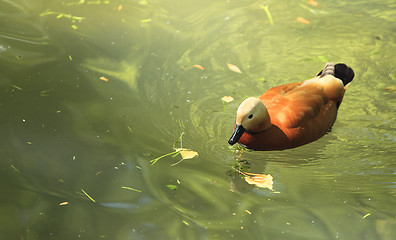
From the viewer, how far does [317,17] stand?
20.0 feet

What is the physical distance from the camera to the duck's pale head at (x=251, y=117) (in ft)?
12.2

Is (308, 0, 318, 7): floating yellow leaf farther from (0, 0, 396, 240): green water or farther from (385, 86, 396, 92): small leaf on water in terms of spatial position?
(385, 86, 396, 92): small leaf on water

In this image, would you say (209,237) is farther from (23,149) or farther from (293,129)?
(23,149)

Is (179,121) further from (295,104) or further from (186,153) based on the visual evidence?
(295,104)

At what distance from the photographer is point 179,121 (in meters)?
4.26

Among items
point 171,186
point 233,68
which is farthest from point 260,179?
point 233,68

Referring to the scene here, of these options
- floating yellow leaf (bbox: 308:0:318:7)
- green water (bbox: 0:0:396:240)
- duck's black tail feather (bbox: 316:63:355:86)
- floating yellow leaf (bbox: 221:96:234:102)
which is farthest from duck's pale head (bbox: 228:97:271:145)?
floating yellow leaf (bbox: 308:0:318:7)

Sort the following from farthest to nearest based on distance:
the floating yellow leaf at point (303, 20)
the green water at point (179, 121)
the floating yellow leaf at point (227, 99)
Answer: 1. the floating yellow leaf at point (303, 20)
2. the floating yellow leaf at point (227, 99)
3. the green water at point (179, 121)

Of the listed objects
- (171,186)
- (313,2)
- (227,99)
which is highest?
(313,2)

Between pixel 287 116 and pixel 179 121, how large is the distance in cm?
105

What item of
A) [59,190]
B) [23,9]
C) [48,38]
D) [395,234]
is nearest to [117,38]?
[48,38]

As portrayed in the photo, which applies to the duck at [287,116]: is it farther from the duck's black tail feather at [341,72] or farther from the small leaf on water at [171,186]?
the small leaf on water at [171,186]

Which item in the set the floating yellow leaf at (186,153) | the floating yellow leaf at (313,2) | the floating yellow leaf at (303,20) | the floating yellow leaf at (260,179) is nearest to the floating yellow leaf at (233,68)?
the floating yellow leaf at (303,20)

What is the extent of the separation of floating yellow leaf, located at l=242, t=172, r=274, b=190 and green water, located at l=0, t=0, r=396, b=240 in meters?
0.07
